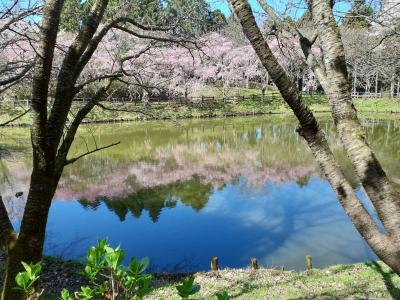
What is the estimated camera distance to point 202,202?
14219 mm

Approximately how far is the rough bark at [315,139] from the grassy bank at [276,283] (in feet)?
10.3

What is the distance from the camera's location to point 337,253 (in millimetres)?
9391

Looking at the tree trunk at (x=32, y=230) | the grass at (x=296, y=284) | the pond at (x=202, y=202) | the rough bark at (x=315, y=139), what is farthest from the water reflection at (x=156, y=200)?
the rough bark at (x=315, y=139)

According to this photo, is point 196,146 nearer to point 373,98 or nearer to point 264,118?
point 264,118

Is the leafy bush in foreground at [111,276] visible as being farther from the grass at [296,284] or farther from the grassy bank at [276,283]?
the grass at [296,284]

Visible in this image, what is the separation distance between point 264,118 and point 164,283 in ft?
103

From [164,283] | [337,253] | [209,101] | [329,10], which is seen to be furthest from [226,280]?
[209,101]

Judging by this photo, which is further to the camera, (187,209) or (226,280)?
(187,209)

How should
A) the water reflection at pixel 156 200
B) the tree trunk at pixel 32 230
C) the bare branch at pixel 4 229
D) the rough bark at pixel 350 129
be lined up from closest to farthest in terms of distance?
the rough bark at pixel 350 129 → the tree trunk at pixel 32 230 → the bare branch at pixel 4 229 → the water reflection at pixel 156 200

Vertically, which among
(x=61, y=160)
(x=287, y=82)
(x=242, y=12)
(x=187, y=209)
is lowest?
(x=187, y=209)

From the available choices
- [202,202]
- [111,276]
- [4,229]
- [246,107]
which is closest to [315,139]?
[111,276]

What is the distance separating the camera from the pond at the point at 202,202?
10.0 meters

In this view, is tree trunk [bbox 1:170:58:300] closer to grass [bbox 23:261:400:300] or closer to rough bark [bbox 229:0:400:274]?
rough bark [bbox 229:0:400:274]

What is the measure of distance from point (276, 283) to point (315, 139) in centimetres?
480
